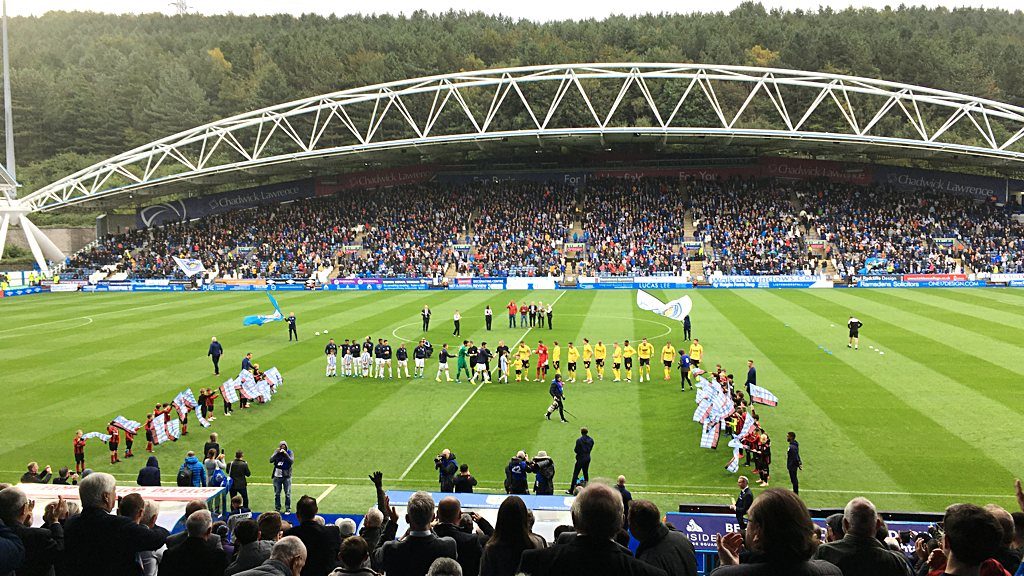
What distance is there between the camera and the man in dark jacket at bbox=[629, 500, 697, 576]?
4.71 meters

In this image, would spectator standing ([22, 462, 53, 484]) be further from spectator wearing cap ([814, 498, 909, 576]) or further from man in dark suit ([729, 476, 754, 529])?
spectator wearing cap ([814, 498, 909, 576])

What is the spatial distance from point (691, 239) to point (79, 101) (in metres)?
85.9

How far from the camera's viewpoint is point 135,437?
18547 mm

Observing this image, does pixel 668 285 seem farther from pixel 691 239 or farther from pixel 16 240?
pixel 16 240

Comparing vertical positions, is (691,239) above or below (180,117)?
below

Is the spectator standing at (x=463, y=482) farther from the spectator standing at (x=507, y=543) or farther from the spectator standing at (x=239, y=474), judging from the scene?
the spectator standing at (x=507, y=543)

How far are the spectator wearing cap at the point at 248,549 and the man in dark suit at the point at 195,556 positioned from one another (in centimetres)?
14

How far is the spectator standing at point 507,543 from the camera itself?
5020 millimetres

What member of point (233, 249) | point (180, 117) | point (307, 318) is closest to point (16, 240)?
point (233, 249)

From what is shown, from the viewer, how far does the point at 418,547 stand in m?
5.53

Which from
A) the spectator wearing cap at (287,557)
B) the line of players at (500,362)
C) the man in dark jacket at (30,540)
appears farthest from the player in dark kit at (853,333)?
the man in dark jacket at (30,540)

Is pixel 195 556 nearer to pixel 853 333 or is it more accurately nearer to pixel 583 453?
pixel 583 453

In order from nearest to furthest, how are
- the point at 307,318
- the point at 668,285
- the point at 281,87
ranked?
the point at 307,318
the point at 668,285
the point at 281,87

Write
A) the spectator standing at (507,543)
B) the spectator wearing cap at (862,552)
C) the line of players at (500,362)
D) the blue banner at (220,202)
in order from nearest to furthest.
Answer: the spectator wearing cap at (862,552)
the spectator standing at (507,543)
the line of players at (500,362)
the blue banner at (220,202)
